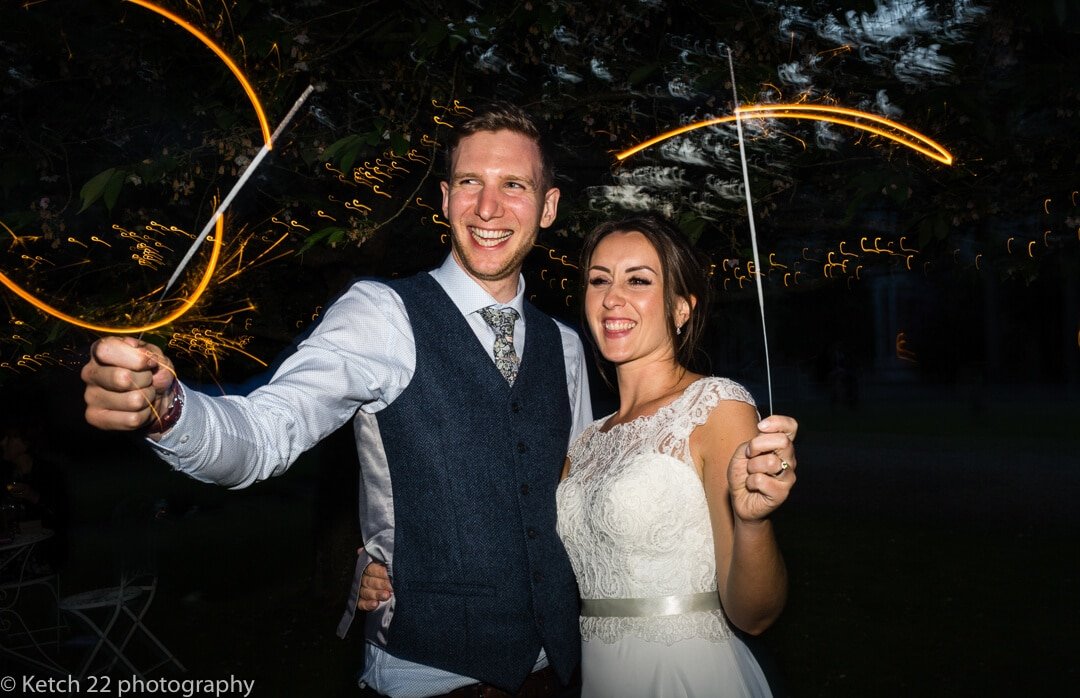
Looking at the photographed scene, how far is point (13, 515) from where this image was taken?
6676 mm

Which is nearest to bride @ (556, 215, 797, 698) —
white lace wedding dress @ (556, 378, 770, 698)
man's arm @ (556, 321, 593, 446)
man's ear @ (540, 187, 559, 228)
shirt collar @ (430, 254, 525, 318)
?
white lace wedding dress @ (556, 378, 770, 698)

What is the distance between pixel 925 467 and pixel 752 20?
1444 centimetres

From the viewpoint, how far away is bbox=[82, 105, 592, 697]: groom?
257 cm

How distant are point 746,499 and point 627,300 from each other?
1.05 m

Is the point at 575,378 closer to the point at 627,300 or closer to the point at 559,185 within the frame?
the point at 627,300

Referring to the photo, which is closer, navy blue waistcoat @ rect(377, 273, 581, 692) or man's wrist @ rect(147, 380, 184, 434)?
man's wrist @ rect(147, 380, 184, 434)

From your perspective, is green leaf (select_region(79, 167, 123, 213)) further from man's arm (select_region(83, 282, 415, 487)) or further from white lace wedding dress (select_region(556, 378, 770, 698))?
white lace wedding dress (select_region(556, 378, 770, 698))

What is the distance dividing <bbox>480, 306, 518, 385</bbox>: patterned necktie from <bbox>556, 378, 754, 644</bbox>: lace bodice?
17.6 inches

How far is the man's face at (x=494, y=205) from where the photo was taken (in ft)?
9.36

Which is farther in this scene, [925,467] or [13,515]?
[925,467]

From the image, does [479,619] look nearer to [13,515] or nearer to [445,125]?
[445,125]

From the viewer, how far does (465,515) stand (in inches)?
102

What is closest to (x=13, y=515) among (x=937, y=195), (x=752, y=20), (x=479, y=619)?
(x=479, y=619)

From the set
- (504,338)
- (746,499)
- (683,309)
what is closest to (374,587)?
(504,338)
